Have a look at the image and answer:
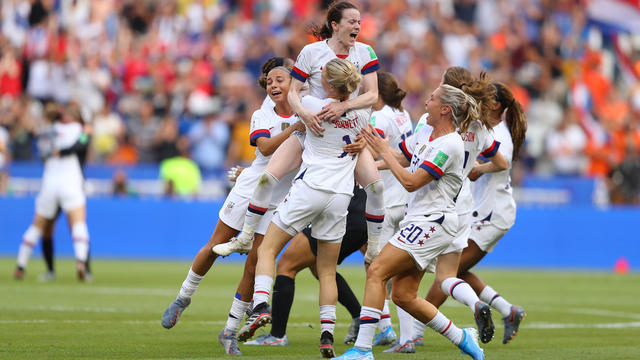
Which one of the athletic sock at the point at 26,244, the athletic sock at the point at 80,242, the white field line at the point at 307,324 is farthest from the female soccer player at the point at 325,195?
the athletic sock at the point at 26,244

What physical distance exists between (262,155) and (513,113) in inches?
99.3

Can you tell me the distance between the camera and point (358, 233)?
32.1ft

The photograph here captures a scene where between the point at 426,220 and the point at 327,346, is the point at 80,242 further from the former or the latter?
the point at 426,220

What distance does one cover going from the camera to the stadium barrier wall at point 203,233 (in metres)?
22.2

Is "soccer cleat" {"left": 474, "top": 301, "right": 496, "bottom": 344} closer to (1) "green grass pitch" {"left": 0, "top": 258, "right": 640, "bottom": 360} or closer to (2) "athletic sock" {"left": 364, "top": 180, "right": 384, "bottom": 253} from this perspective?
(1) "green grass pitch" {"left": 0, "top": 258, "right": 640, "bottom": 360}

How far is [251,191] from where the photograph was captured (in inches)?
376

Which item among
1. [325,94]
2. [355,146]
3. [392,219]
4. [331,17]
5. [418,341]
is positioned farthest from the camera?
[392,219]

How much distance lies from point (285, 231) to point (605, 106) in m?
20.0

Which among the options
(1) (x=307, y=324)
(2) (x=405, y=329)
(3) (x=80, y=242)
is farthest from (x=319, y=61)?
(3) (x=80, y=242)

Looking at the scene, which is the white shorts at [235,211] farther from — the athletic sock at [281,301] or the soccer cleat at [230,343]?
the soccer cleat at [230,343]

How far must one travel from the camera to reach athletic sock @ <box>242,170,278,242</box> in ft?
29.5

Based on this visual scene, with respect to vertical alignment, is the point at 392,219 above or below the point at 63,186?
below

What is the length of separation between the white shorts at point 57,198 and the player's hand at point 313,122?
908 cm

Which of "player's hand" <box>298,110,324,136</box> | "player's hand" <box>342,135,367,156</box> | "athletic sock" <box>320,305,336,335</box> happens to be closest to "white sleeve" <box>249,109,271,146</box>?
"player's hand" <box>298,110,324,136</box>
